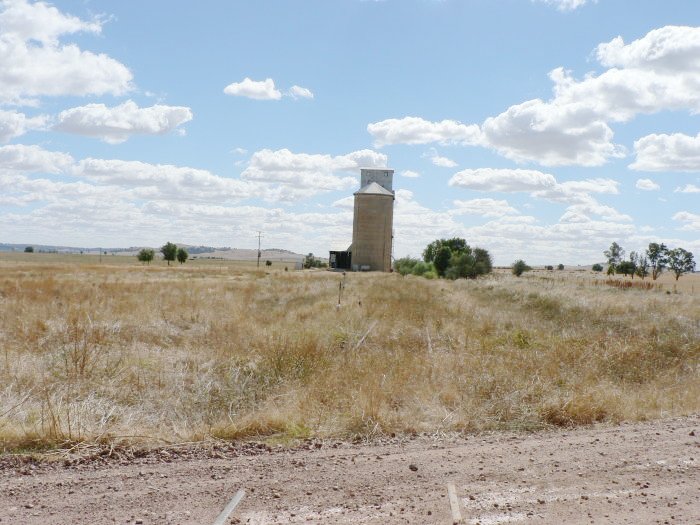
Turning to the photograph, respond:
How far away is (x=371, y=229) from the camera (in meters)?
76.0

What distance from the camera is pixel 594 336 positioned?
14164mm

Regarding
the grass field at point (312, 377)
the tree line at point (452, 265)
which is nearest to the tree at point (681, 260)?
the tree line at point (452, 265)

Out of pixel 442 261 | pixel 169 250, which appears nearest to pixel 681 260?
pixel 442 261

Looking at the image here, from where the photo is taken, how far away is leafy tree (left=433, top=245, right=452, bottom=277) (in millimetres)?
75750

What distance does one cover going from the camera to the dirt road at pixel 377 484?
174 inches

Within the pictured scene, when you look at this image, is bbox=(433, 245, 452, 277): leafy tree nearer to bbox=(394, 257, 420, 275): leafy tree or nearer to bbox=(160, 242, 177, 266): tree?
bbox=(394, 257, 420, 275): leafy tree

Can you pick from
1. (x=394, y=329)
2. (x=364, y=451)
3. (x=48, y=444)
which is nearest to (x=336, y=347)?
(x=394, y=329)

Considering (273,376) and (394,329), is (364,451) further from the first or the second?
(394,329)

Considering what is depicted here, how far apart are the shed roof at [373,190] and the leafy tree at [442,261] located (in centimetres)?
994

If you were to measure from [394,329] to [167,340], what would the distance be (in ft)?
17.9

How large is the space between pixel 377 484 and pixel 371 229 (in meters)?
71.3

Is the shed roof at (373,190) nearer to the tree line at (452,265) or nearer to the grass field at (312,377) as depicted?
the tree line at (452,265)

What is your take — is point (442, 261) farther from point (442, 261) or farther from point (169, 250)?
point (169, 250)

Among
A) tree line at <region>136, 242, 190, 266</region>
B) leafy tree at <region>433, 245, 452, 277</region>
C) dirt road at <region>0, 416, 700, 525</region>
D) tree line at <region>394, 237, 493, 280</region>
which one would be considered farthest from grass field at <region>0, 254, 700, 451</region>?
tree line at <region>136, 242, 190, 266</region>
